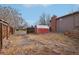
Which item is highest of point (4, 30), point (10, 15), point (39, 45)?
point (10, 15)

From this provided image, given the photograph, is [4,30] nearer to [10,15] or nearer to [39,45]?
[10,15]

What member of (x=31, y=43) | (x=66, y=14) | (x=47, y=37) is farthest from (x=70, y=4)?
(x=31, y=43)

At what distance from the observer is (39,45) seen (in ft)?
7.96

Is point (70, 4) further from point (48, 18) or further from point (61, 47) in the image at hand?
point (61, 47)

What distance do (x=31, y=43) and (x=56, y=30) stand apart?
32 centimetres

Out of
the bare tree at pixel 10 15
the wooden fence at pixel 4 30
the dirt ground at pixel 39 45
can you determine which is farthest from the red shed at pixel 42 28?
the wooden fence at pixel 4 30

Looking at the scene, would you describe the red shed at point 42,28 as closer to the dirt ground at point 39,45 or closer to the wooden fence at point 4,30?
the dirt ground at point 39,45

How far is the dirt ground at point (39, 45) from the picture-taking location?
2398 millimetres

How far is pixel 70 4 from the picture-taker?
2418 mm

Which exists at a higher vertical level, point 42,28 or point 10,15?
point 10,15

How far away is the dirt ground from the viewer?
2398 millimetres

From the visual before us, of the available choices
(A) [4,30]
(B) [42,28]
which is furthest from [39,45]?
(A) [4,30]

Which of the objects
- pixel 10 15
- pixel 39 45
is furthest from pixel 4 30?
pixel 39 45

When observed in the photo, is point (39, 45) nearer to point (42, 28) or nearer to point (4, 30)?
point (42, 28)
